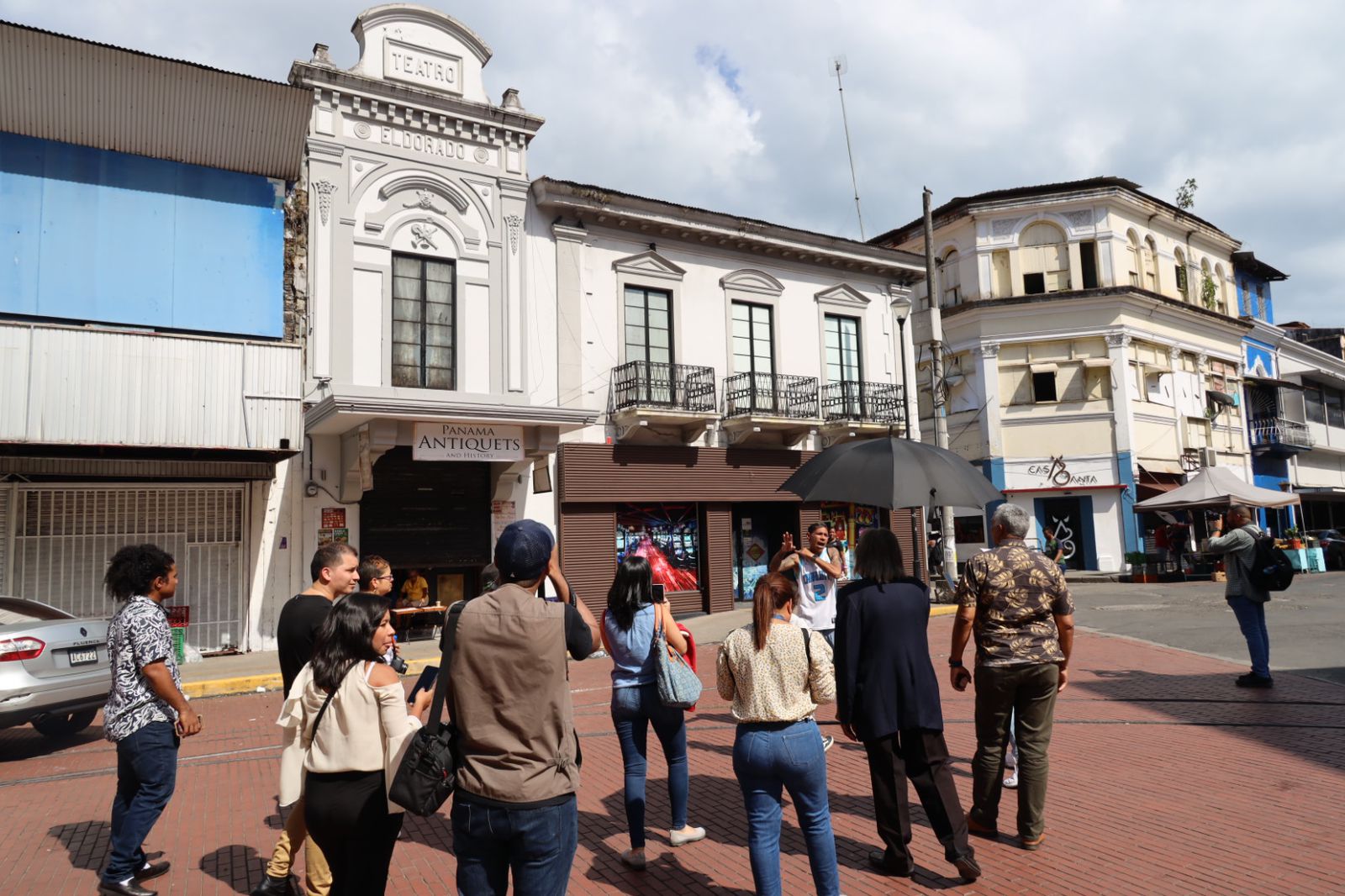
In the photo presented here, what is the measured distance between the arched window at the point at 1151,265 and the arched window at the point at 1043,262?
3.53 meters

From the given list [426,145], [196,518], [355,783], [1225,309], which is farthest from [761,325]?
[1225,309]

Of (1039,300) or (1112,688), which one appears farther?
(1039,300)

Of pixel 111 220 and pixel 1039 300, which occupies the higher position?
pixel 1039 300

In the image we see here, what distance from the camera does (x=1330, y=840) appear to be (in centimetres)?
478

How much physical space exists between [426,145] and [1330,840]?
15.8 metres

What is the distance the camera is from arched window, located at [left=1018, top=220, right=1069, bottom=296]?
2847 cm

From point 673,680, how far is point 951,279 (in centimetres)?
2778

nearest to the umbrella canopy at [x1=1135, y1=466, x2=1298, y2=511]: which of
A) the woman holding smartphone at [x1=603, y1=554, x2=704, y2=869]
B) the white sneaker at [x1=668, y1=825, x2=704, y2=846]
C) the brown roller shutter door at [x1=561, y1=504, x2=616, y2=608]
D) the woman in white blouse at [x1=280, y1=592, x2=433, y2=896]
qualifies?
the brown roller shutter door at [x1=561, y1=504, x2=616, y2=608]

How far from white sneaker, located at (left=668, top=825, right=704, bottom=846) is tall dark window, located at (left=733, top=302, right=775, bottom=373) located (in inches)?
570

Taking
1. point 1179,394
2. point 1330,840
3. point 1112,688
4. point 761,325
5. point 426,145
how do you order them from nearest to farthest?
point 1330,840, point 1112,688, point 426,145, point 761,325, point 1179,394

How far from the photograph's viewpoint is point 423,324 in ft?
50.8

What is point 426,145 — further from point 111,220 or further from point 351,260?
point 111,220

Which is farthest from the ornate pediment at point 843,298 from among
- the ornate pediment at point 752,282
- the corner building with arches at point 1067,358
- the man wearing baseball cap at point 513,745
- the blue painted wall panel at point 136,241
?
the man wearing baseball cap at point 513,745

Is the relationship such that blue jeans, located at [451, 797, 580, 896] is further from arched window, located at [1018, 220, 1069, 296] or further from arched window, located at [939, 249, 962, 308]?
arched window, located at [1018, 220, 1069, 296]
